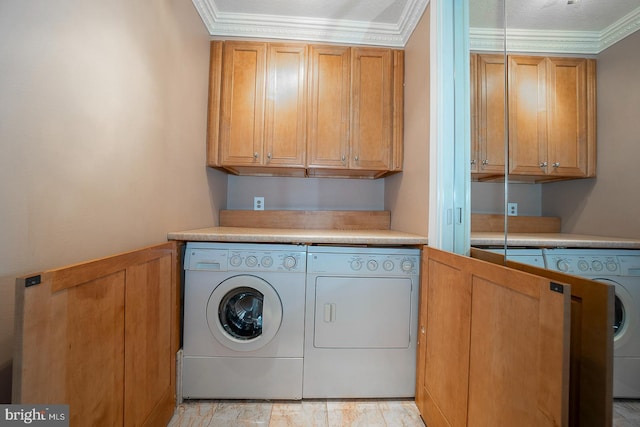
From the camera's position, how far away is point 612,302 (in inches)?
25.0

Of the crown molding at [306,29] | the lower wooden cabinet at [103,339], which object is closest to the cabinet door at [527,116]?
the crown molding at [306,29]

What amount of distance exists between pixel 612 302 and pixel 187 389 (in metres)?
1.93

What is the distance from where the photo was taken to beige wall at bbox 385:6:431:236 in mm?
1624

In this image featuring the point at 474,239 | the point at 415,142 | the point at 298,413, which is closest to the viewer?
the point at 474,239

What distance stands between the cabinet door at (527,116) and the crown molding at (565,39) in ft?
0.13

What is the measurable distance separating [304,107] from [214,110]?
68cm

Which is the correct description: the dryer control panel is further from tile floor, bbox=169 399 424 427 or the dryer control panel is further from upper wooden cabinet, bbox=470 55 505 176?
tile floor, bbox=169 399 424 427

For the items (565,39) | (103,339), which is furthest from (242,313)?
(565,39)

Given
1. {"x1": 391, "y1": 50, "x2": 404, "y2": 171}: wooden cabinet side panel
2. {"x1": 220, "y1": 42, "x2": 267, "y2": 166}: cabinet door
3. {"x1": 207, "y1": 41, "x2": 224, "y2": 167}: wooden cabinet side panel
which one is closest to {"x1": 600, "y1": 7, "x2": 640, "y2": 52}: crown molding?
{"x1": 391, "y1": 50, "x2": 404, "y2": 171}: wooden cabinet side panel

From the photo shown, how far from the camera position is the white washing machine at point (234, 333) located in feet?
5.03

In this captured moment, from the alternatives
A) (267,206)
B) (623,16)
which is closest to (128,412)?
(267,206)

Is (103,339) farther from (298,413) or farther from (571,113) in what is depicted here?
(571,113)

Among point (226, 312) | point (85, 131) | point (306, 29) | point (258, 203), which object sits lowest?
point (226, 312)

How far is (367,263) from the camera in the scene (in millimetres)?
1577
